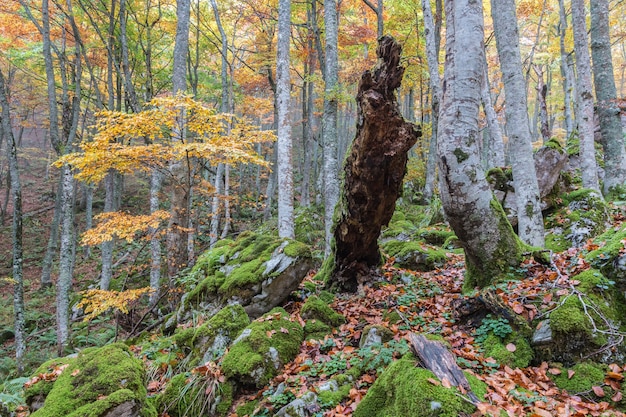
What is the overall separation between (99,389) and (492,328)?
411 centimetres

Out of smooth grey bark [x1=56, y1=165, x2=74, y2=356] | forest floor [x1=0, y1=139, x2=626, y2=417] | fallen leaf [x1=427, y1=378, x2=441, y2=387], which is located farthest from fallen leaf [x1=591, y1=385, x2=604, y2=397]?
smooth grey bark [x1=56, y1=165, x2=74, y2=356]

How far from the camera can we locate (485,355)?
11.1 ft

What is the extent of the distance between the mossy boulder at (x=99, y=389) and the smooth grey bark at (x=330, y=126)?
16.0 feet

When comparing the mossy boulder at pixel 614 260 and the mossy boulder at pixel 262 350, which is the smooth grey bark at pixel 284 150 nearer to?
the mossy boulder at pixel 262 350

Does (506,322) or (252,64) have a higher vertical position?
(252,64)

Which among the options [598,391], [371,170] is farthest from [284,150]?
[598,391]

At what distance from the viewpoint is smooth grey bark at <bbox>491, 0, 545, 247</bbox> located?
5.31 m

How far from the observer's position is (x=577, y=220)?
247 inches

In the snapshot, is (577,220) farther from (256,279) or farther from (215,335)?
(215,335)

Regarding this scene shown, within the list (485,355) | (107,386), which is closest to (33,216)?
(107,386)

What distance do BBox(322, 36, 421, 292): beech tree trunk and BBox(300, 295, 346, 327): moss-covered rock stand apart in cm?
97

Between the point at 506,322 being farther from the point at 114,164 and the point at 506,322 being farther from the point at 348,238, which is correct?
the point at 114,164

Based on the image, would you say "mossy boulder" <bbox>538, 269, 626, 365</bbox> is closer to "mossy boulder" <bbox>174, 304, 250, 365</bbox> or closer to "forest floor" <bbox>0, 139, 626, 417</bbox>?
"forest floor" <bbox>0, 139, 626, 417</bbox>

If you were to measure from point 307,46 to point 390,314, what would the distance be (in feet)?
47.3
